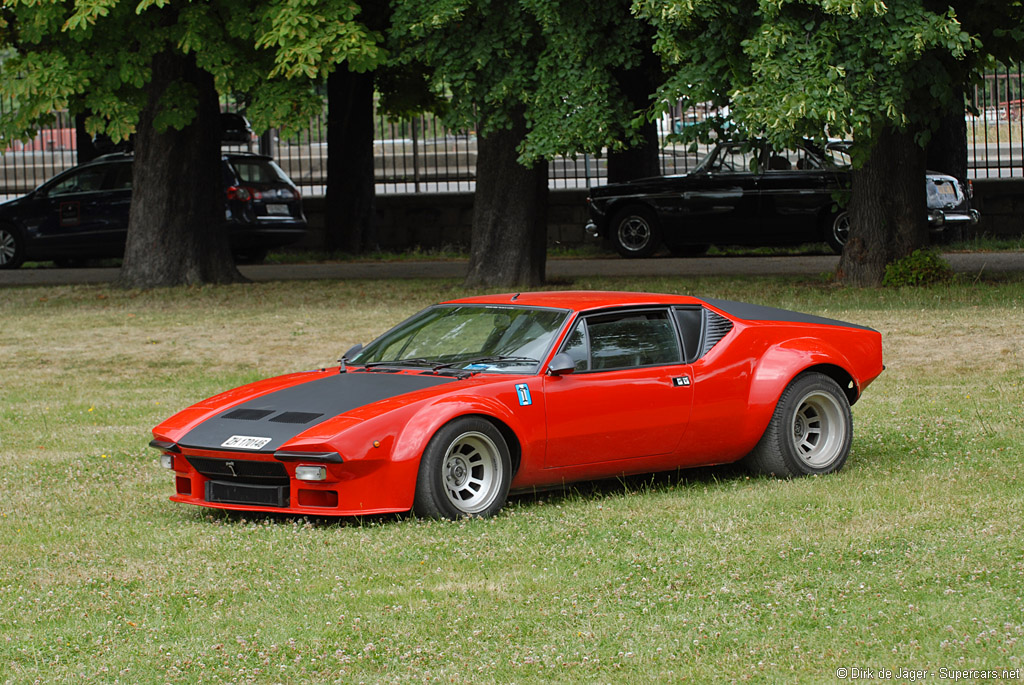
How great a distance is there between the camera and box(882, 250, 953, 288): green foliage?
666 inches

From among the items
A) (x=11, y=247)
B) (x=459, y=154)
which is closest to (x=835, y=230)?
(x=11, y=247)

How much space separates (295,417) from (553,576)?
1.73 meters

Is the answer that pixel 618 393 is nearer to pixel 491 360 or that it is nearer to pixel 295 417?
pixel 491 360

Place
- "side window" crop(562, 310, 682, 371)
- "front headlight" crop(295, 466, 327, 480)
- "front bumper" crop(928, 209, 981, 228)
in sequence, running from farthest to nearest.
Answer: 1. "front bumper" crop(928, 209, 981, 228)
2. "side window" crop(562, 310, 682, 371)
3. "front headlight" crop(295, 466, 327, 480)

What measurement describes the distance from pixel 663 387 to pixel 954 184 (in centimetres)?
1632

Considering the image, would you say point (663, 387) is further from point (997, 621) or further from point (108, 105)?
point (108, 105)

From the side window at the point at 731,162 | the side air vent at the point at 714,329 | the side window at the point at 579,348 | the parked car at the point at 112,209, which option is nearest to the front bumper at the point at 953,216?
the side window at the point at 731,162

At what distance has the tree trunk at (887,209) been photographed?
17.2 meters

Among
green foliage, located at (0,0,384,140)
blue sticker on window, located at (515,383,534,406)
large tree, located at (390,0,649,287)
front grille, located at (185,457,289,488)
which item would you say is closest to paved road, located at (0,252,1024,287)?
large tree, located at (390,0,649,287)

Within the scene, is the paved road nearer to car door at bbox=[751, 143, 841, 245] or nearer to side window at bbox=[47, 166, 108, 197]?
car door at bbox=[751, 143, 841, 245]

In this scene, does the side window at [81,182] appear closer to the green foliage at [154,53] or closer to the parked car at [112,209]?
the parked car at [112,209]

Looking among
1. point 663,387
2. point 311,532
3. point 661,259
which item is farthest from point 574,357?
point 661,259

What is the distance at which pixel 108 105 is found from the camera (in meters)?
17.2

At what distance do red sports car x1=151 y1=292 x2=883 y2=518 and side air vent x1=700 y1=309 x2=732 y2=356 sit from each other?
11 mm
